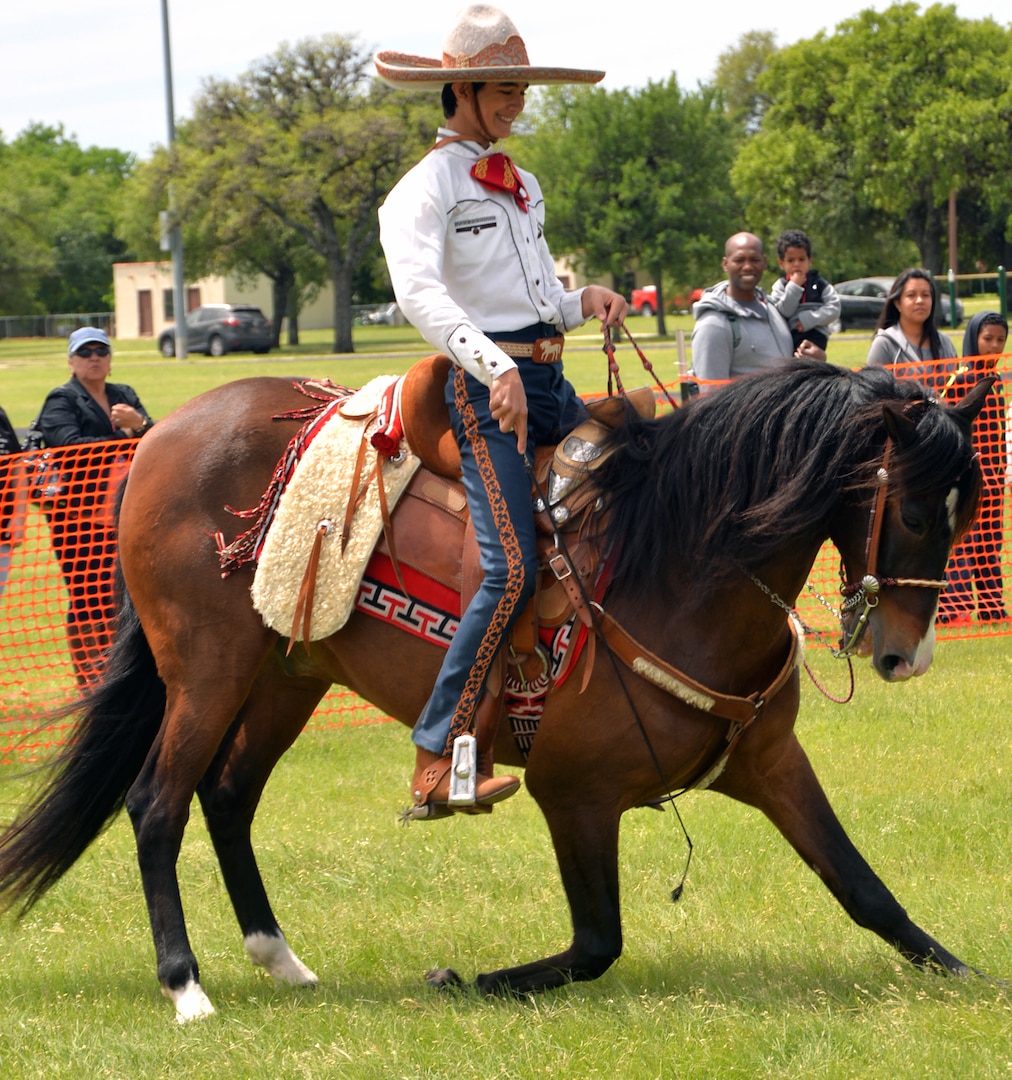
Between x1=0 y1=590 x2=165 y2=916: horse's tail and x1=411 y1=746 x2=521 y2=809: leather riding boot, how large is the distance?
Result: 1250 mm

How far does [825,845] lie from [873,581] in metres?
0.91

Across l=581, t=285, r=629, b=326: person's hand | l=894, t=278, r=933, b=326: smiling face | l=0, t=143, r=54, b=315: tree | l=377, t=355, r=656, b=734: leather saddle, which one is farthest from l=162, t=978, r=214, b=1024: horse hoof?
l=0, t=143, r=54, b=315: tree

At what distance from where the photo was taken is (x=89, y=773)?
16.1ft

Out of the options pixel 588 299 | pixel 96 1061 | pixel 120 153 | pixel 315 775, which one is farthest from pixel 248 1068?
pixel 120 153

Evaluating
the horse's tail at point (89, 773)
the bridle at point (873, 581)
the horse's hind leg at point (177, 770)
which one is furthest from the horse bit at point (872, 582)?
the horse's tail at point (89, 773)

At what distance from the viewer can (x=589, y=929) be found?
13.5ft

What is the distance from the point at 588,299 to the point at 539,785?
1.54 m

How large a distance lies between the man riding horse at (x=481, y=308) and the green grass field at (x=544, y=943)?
29.8 inches

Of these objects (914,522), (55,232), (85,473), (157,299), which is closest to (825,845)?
(914,522)

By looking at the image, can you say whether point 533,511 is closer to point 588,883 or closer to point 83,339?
point 588,883

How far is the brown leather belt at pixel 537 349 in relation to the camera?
423 cm

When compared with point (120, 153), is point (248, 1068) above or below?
below

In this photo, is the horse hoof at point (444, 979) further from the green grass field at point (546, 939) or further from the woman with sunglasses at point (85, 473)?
the woman with sunglasses at point (85, 473)

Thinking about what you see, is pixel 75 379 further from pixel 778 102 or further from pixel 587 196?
pixel 778 102
